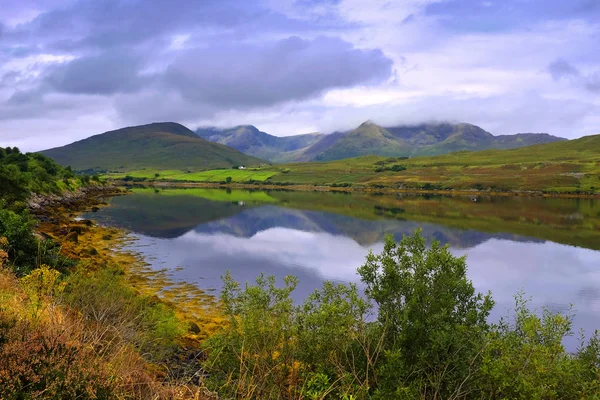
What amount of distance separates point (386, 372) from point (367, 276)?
12.8ft

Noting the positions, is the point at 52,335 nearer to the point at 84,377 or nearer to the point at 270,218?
the point at 84,377

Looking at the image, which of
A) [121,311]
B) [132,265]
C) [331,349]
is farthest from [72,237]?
[331,349]

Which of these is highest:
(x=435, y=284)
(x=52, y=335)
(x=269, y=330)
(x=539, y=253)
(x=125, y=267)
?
(x=52, y=335)

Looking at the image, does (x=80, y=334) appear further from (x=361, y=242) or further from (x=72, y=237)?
(x=361, y=242)

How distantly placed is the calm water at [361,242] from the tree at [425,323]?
1385 millimetres

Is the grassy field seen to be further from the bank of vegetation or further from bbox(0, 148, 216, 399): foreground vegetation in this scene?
the bank of vegetation

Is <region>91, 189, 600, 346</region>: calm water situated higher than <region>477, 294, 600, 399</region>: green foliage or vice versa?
<region>477, 294, 600, 399</region>: green foliage

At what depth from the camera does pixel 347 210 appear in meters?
108

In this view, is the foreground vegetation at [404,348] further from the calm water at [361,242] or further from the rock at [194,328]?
the rock at [194,328]

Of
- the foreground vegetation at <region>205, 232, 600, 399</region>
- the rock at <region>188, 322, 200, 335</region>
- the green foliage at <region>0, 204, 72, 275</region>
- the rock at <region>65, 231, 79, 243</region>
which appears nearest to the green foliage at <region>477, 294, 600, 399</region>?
the foreground vegetation at <region>205, 232, 600, 399</region>

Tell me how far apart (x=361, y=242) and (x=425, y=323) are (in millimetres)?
49980

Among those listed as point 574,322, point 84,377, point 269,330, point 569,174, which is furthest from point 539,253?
point 569,174

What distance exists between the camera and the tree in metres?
11.2

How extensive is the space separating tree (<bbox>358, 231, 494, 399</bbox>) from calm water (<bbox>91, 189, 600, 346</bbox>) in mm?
1385
